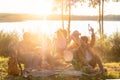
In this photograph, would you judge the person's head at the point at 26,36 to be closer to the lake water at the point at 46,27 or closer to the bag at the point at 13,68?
the bag at the point at 13,68

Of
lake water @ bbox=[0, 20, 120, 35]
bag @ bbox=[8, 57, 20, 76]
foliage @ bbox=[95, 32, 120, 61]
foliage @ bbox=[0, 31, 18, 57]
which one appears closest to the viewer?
bag @ bbox=[8, 57, 20, 76]

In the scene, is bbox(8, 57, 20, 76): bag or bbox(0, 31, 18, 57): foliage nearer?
bbox(8, 57, 20, 76): bag

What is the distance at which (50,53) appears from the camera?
1070cm

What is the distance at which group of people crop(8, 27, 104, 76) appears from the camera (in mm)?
10242

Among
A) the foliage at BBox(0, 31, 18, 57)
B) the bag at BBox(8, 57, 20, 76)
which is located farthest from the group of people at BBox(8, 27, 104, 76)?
the foliage at BBox(0, 31, 18, 57)

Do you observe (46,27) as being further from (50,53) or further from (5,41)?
(50,53)

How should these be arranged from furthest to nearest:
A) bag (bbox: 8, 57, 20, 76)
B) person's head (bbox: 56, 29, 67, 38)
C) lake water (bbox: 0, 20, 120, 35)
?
lake water (bbox: 0, 20, 120, 35), person's head (bbox: 56, 29, 67, 38), bag (bbox: 8, 57, 20, 76)

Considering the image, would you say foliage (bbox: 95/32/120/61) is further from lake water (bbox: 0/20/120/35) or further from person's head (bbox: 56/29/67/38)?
person's head (bbox: 56/29/67/38)

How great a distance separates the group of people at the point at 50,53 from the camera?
33.6 ft

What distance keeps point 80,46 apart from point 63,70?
84cm

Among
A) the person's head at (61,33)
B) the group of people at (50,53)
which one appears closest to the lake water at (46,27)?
the person's head at (61,33)

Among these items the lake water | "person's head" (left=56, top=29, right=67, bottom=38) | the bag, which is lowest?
the lake water

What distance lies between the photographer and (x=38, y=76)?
994 cm

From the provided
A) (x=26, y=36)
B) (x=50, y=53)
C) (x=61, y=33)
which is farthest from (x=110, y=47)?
(x=26, y=36)
